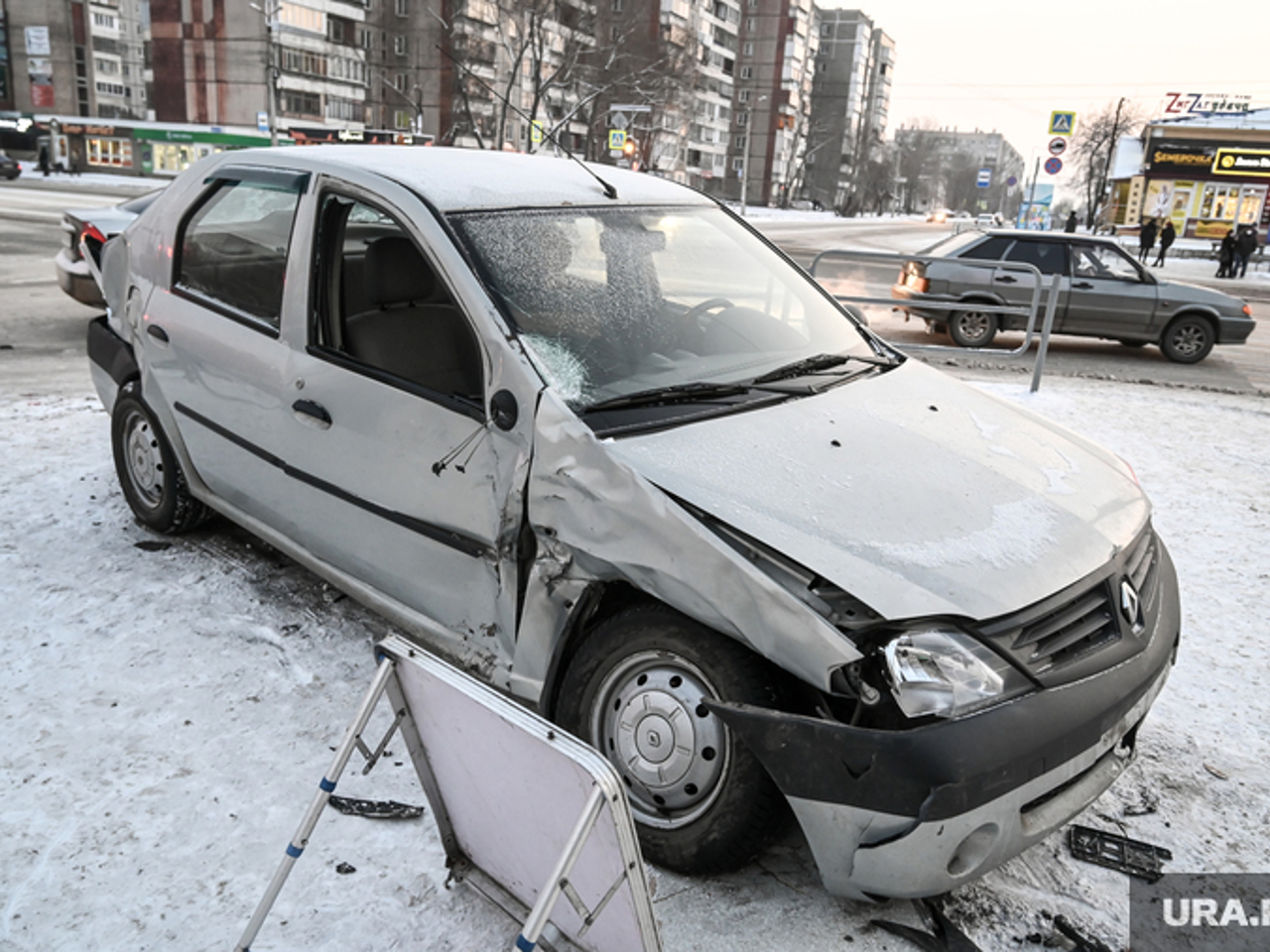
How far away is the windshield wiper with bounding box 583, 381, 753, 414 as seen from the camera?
9.02 feet

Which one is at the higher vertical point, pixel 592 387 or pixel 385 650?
pixel 592 387

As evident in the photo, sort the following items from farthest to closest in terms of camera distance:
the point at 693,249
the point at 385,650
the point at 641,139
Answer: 1. the point at 641,139
2. the point at 693,249
3. the point at 385,650

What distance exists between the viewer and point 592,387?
278 centimetres

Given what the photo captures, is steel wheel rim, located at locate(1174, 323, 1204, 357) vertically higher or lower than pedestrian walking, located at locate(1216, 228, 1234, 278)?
lower

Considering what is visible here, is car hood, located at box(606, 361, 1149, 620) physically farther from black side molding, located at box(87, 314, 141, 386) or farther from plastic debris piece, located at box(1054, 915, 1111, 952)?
black side molding, located at box(87, 314, 141, 386)

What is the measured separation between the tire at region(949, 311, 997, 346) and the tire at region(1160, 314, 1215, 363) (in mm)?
2438

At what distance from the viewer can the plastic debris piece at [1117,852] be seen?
107 inches

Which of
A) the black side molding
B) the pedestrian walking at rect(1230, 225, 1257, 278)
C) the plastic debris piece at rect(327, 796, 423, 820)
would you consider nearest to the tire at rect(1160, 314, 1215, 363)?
the black side molding

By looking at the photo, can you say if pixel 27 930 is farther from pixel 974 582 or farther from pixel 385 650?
pixel 974 582

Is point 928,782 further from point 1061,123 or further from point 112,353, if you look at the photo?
point 1061,123

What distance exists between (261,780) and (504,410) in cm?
135

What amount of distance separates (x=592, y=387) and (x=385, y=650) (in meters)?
1.04

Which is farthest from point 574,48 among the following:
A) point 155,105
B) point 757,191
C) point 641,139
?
point 757,191

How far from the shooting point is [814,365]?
3.36m
